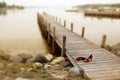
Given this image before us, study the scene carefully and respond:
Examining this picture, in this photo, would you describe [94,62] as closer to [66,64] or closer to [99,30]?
[66,64]

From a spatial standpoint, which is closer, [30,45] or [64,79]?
[64,79]

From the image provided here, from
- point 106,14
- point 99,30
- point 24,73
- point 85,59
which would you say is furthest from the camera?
point 106,14

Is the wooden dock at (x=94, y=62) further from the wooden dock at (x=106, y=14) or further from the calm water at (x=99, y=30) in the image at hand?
the wooden dock at (x=106, y=14)

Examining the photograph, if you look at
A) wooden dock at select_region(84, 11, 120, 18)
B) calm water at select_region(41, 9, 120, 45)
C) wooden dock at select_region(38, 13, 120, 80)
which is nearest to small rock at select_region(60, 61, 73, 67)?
wooden dock at select_region(38, 13, 120, 80)

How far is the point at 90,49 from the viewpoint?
12.7 meters

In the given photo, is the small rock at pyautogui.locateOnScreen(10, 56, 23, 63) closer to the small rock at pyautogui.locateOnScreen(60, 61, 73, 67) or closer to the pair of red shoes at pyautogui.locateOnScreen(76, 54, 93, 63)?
the small rock at pyautogui.locateOnScreen(60, 61, 73, 67)

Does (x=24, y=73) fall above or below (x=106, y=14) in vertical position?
above

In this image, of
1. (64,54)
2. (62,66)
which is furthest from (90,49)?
(62,66)

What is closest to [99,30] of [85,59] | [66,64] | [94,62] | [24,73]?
[66,64]

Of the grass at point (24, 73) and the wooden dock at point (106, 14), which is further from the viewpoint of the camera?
the wooden dock at point (106, 14)

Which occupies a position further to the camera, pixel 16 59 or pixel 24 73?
pixel 16 59

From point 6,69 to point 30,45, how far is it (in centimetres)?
931

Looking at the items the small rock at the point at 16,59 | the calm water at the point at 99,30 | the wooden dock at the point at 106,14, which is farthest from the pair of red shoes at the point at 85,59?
the wooden dock at the point at 106,14

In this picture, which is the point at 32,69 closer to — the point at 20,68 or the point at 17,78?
the point at 20,68
